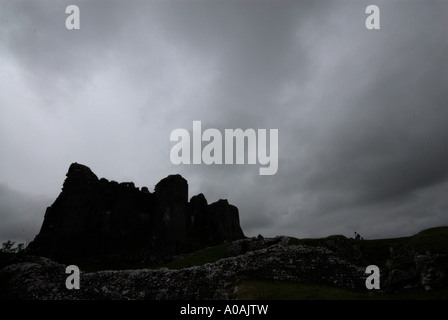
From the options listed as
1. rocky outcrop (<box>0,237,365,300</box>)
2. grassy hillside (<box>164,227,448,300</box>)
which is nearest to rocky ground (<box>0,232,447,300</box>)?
rocky outcrop (<box>0,237,365,300</box>)

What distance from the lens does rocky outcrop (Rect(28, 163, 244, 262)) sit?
72062mm

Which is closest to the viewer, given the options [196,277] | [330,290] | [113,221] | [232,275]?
[330,290]

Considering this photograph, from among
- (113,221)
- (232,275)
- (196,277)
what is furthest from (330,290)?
(113,221)

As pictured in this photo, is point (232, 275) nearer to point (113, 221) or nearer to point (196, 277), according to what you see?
point (196, 277)

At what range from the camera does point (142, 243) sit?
84.7 metres

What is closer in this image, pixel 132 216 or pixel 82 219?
pixel 82 219

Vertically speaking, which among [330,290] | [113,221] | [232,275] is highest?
[113,221]

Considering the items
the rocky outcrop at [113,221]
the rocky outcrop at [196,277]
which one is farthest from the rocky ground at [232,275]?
the rocky outcrop at [113,221]

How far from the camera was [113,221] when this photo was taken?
8344cm
